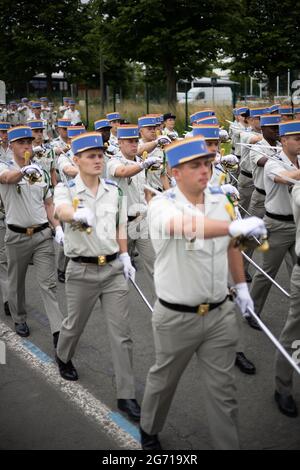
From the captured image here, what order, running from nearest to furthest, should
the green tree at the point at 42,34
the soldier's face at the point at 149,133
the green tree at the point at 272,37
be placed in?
1. the soldier's face at the point at 149,133
2. the green tree at the point at 272,37
3. the green tree at the point at 42,34

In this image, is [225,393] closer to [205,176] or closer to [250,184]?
[205,176]

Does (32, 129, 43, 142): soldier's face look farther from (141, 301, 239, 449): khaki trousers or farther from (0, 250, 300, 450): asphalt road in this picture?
(141, 301, 239, 449): khaki trousers

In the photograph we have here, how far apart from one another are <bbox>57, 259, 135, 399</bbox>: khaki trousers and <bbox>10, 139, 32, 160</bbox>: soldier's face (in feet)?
6.66

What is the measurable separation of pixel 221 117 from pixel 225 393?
18.2 m

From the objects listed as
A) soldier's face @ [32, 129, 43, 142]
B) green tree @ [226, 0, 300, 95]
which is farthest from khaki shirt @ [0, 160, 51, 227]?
green tree @ [226, 0, 300, 95]

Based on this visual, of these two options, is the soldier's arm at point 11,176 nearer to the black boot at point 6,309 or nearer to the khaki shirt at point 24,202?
the khaki shirt at point 24,202

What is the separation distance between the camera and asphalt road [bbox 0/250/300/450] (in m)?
4.19

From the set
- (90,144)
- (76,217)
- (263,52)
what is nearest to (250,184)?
(90,144)

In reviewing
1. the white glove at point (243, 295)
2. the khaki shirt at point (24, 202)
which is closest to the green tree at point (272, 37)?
the khaki shirt at point (24, 202)

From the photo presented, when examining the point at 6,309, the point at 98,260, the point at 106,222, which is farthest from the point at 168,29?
the point at 98,260

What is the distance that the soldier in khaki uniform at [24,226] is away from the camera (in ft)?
19.9

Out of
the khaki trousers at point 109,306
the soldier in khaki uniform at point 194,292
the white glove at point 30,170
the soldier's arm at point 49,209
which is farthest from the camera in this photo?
the soldier's arm at point 49,209

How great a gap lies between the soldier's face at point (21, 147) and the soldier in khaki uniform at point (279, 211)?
8.85 ft

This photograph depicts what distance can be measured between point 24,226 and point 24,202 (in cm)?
27
